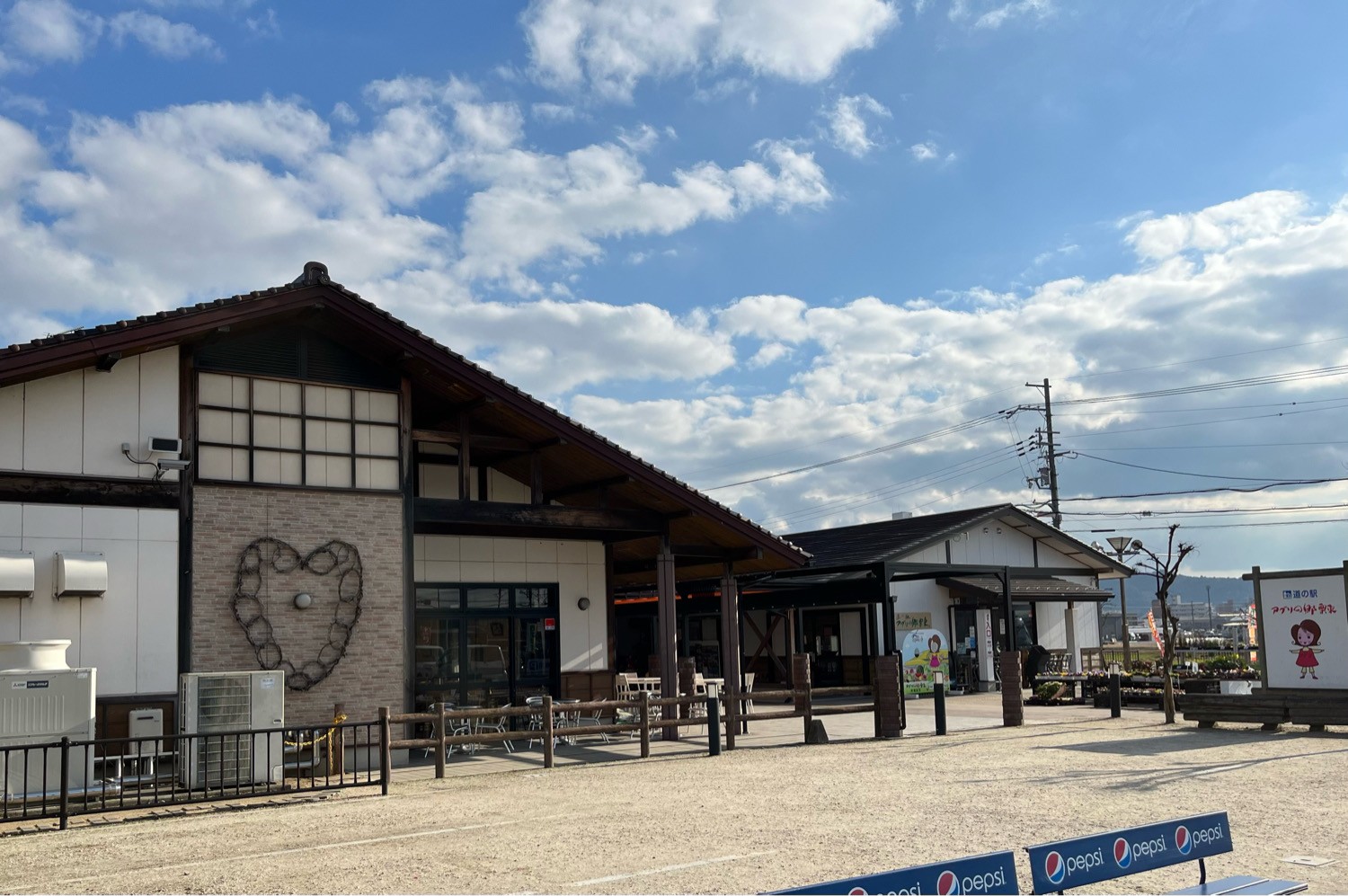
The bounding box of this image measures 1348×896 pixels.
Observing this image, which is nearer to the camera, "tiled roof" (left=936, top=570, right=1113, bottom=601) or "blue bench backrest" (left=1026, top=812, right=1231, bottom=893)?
"blue bench backrest" (left=1026, top=812, right=1231, bottom=893)

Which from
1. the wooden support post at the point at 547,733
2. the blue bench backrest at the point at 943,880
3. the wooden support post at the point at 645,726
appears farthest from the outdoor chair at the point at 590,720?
the blue bench backrest at the point at 943,880

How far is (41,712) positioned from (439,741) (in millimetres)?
4378

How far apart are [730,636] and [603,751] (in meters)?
3.43

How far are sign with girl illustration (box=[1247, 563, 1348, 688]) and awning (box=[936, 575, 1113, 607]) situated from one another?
9607mm

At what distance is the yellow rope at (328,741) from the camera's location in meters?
13.4

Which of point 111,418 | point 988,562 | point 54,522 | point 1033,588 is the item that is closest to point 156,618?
point 54,522

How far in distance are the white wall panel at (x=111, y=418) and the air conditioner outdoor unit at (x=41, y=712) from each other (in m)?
2.43

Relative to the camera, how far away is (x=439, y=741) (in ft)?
46.9

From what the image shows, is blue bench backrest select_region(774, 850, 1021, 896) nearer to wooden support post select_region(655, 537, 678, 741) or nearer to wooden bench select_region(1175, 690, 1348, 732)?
wooden support post select_region(655, 537, 678, 741)

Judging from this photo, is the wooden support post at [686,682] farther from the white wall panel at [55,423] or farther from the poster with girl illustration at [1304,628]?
the white wall panel at [55,423]

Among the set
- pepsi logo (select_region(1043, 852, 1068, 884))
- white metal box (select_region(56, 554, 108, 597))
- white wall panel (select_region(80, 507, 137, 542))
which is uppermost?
white wall panel (select_region(80, 507, 137, 542))

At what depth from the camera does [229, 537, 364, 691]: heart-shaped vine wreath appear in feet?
49.6

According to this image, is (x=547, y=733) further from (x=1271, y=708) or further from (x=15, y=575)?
(x=1271, y=708)

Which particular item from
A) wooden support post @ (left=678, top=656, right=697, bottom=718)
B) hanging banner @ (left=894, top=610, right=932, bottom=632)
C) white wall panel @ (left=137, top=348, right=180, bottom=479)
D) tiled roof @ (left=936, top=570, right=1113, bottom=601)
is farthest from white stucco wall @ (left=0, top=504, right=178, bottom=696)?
tiled roof @ (left=936, top=570, right=1113, bottom=601)
